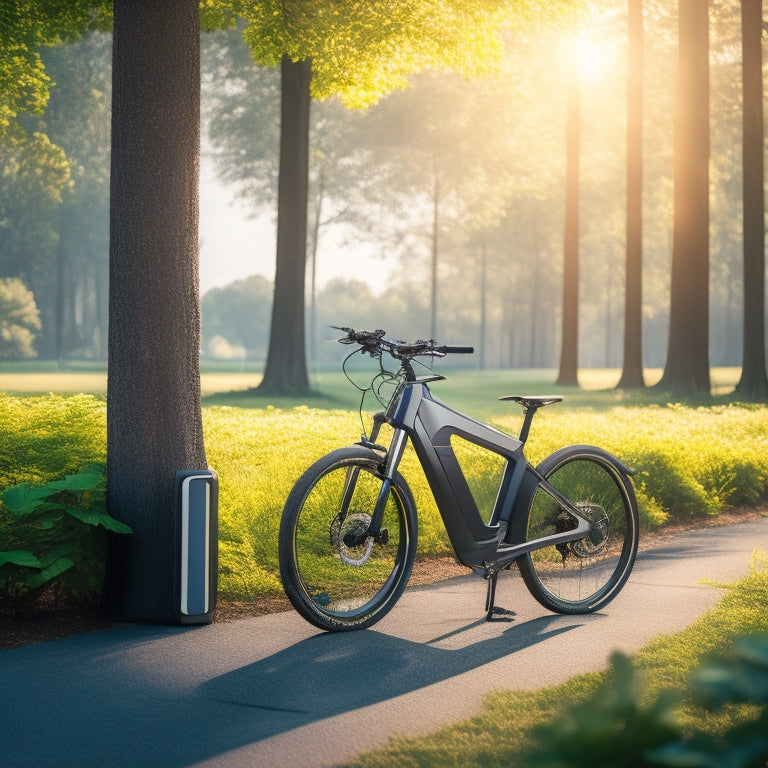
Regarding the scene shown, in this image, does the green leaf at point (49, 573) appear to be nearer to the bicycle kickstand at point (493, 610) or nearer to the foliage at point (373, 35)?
the bicycle kickstand at point (493, 610)

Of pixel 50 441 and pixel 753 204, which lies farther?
pixel 753 204

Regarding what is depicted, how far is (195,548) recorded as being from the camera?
519 centimetres

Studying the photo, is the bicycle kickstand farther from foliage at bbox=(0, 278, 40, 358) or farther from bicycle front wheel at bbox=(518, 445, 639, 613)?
foliage at bbox=(0, 278, 40, 358)

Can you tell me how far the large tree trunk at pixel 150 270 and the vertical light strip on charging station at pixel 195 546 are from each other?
25 cm

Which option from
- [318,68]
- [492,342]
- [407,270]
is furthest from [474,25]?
[492,342]

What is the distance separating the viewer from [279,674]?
14.6 feet

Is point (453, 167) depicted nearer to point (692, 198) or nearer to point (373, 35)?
point (692, 198)

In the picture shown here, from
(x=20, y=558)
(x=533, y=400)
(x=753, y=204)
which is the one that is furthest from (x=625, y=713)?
(x=753, y=204)

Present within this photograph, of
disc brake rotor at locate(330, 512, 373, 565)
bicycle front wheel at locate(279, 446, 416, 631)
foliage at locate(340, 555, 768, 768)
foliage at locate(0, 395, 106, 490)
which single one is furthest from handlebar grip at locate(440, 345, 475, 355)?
foliage at locate(0, 395, 106, 490)

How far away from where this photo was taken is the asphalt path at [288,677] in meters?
3.61

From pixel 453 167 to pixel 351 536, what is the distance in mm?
32069

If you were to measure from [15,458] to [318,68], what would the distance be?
5.51 metres

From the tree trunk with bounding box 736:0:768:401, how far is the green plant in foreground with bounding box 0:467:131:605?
17.4 metres

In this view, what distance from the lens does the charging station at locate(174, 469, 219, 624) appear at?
17.0 ft
